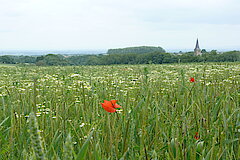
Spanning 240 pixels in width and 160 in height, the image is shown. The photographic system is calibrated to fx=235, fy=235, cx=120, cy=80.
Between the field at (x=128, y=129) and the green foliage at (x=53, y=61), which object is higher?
the field at (x=128, y=129)

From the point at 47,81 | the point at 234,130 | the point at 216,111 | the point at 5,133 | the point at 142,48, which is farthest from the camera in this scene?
the point at 142,48

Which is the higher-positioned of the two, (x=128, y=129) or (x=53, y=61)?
(x=128, y=129)

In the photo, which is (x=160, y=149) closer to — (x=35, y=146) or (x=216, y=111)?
(x=216, y=111)

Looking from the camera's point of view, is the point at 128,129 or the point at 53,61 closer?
the point at 128,129

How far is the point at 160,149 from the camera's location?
1.76 meters

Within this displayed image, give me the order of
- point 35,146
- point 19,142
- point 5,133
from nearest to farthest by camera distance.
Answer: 1. point 35,146
2. point 19,142
3. point 5,133

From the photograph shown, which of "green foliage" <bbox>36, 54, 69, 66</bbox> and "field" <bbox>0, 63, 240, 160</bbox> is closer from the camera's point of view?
"field" <bbox>0, 63, 240, 160</bbox>

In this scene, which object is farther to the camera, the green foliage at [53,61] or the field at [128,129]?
the green foliage at [53,61]

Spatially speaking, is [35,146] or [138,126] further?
[138,126]

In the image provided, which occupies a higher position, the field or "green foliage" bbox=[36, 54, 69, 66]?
the field

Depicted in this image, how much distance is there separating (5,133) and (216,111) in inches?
87.1

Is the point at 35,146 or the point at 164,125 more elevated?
the point at 35,146

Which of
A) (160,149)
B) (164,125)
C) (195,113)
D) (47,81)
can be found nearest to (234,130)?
(195,113)

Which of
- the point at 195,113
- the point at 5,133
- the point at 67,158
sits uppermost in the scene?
the point at 67,158
